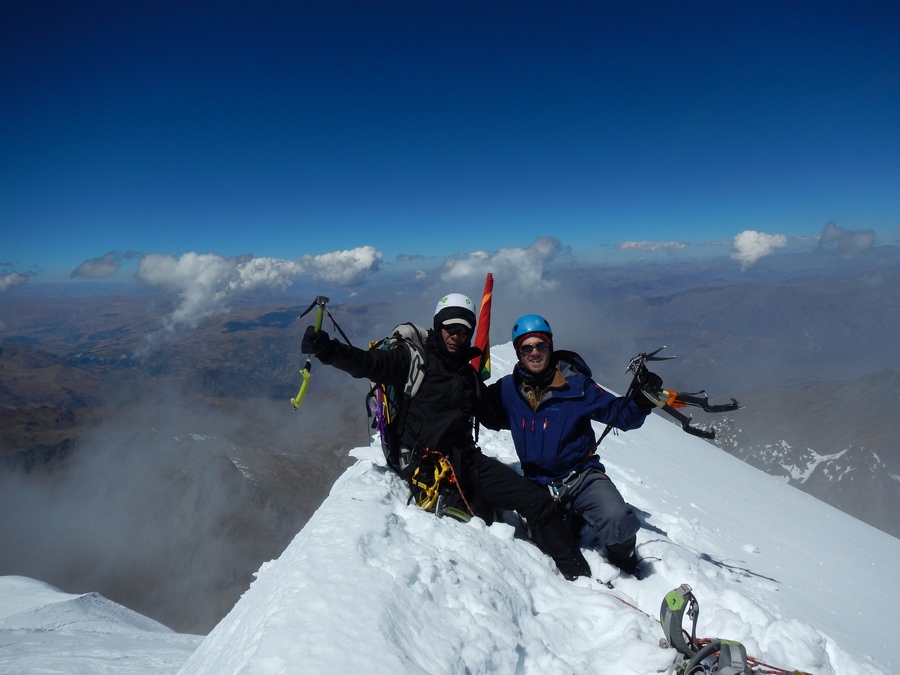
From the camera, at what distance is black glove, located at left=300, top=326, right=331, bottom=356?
17.8ft

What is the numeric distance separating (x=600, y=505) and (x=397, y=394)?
9.97 ft

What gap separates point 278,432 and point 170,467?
44.3 metres

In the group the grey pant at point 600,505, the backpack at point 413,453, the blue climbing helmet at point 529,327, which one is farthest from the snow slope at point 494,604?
the blue climbing helmet at point 529,327

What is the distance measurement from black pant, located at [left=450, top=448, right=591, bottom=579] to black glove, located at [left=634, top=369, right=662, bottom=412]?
1753 millimetres

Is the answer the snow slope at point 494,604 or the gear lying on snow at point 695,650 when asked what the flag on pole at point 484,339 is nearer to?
the snow slope at point 494,604

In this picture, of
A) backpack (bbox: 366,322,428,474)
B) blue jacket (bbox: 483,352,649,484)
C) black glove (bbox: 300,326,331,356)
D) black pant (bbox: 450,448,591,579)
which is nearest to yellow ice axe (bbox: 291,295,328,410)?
black glove (bbox: 300,326,331,356)

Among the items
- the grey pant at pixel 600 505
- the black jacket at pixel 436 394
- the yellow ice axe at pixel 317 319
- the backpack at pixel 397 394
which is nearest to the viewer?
the grey pant at pixel 600 505

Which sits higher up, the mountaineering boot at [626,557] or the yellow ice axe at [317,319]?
the yellow ice axe at [317,319]

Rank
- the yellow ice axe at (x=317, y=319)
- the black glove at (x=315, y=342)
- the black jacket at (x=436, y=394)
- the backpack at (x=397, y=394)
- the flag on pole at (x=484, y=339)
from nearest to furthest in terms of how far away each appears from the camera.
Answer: the black glove at (x=315, y=342) < the yellow ice axe at (x=317, y=319) < the black jacket at (x=436, y=394) < the backpack at (x=397, y=394) < the flag on pole at (x=484, y=339)

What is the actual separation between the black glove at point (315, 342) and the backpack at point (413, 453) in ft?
2.97

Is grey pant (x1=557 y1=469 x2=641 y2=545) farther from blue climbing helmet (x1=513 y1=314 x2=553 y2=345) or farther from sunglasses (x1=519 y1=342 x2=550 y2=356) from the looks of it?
blue climbing helmet (x1=513 y1=314 x2=553 y2=345)

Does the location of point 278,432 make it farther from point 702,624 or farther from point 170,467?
point 702,624

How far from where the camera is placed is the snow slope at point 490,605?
3.03m

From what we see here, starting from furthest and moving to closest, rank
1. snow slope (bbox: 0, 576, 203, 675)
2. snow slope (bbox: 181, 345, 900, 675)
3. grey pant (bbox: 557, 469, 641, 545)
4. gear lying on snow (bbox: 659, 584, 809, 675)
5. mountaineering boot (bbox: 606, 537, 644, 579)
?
snow slope (bbox: 0, 576, 203, 675) → mountaineering boot (bbox: 606, 537, 644, 579) → grey pant (bbox: 557, 469, 641, 545) → gear lying on snow (bbox: 659, 584, 809, 675) → snow slope (bbox: 181, 345, 900, 675)
